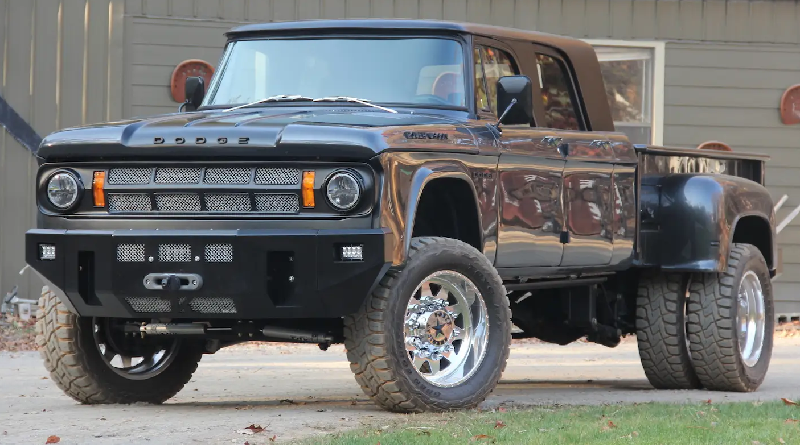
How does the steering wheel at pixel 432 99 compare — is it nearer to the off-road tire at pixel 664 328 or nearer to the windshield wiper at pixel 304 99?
the windshield wiper at pixel 304 99

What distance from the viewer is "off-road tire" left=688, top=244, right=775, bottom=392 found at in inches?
354

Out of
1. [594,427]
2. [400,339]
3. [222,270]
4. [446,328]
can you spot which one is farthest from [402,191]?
[594,427]

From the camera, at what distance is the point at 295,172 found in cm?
646

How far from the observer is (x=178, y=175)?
6629 millimetres

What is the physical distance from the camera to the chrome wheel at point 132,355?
7.44 meters

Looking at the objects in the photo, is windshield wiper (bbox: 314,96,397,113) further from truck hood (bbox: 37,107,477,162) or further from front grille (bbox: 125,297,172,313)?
front grille (bbox: 125,297,172,313)

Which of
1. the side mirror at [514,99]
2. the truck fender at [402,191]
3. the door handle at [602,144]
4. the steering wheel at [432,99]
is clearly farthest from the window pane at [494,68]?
the truck fender at [402,191]

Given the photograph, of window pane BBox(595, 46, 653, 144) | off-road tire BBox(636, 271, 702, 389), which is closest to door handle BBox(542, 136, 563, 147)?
off-road tire BBox(636, 271, 702, 389)

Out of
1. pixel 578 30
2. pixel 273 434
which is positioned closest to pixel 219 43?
pixel 578 30

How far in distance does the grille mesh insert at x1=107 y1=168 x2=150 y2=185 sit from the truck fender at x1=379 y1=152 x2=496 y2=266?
1.15 metres

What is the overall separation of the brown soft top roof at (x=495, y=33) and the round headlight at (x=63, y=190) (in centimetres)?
176

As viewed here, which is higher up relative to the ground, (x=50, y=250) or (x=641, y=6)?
(x=641, y=6)

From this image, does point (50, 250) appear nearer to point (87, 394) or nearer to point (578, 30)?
point (87, 394)

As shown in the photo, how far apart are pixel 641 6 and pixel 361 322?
9339 mm
